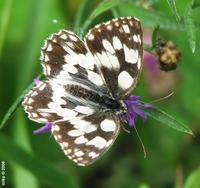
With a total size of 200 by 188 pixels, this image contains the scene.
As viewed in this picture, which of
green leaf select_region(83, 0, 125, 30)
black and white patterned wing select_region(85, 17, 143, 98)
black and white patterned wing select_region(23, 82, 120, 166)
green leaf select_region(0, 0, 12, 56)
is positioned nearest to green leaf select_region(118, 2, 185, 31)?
green leaf select_region(83, 0, 125, 30)

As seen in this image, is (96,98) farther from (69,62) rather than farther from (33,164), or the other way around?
(33,164)

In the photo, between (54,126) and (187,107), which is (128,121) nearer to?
(54,126)

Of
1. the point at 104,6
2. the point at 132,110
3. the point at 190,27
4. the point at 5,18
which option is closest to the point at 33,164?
the point at 132,110

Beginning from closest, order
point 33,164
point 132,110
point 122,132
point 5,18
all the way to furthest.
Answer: point 132,110 → point 33,164 → point 5,18 → point 122,132

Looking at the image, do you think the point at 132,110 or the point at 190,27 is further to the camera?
the point at 132,110

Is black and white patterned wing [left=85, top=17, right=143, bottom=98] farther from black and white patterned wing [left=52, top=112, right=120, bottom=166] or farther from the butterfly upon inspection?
black and white patterned wing [left=52, top=112, right=120, bottom=166]

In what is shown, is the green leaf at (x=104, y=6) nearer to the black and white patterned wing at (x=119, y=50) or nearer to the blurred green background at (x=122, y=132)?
the black and white patterned wing at (x=119, y=50)
